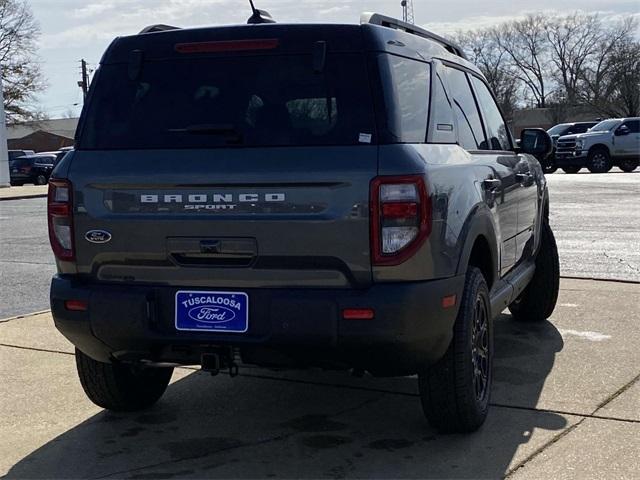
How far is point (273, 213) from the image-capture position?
145 inches

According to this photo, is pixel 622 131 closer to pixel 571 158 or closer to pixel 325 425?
pixel 571 158

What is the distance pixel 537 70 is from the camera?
85125 mm

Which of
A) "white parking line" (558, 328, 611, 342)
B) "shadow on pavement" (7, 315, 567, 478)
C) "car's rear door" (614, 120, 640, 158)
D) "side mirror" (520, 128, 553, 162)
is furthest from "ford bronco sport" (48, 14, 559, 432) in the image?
"car's rear door" (614, 120, 640, 158)

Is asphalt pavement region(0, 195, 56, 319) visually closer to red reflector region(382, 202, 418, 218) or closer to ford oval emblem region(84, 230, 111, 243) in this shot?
ford oval emblem region(84, 230, 111, 243)

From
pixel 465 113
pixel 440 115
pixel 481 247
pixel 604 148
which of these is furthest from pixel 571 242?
pixel 604 148

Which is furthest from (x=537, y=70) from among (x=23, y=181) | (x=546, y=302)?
(x=546, y=302)

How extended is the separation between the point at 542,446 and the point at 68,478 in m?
2.17

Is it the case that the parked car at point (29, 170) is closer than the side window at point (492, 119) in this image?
No

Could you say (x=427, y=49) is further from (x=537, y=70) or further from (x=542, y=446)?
(x=537, y=70)

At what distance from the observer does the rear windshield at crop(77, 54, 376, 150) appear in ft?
12.4

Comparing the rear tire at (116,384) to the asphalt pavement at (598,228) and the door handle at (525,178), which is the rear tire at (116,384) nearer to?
the door handle at (525,178)

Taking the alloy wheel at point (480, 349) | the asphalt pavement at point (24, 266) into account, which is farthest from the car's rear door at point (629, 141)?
the alloy wheel at point (480, 349)

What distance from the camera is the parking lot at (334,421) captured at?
3.88m

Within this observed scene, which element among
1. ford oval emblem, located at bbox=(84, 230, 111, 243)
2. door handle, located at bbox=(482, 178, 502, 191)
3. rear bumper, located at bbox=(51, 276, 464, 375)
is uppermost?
door handle, located at bbox=(482, 178, 502, 191)
